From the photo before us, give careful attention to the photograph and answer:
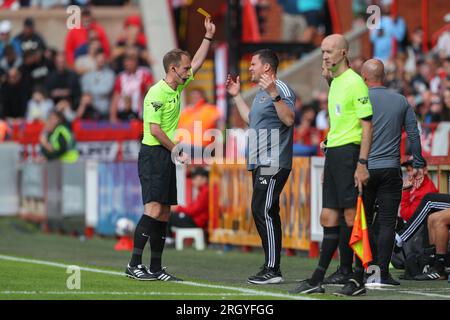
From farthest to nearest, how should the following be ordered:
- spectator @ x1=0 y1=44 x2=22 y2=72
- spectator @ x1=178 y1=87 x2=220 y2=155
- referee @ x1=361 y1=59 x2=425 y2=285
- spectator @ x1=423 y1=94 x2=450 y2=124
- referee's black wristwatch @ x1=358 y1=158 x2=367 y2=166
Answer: spectator @ x1=0 y1=44 x2=22 y2=72
spectator @ x1=178 y1=87 x2=220 y2=155
spectator @ x1=423 y1=94 x2=450 y2=124
referee @ x1=361 y1=59 x2=425 y2=285
referee's black wristwatch @ x1=358 y1=158 x2=367 y2=166

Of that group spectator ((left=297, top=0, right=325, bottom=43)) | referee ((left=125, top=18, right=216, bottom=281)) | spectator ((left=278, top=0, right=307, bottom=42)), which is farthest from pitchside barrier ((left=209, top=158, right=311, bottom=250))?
spectator ((left=278, top=0, right=307, bottom=42))

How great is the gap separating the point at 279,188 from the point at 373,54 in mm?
12707

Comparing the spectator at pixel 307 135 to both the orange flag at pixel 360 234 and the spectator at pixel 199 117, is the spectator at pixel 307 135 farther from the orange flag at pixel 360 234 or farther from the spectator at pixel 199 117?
the orange flag at pixel 360 234

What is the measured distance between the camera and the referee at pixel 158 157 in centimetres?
1269

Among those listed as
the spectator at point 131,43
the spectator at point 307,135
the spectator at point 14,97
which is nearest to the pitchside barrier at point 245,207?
the spectator at point 307,135

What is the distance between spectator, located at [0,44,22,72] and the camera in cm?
2984

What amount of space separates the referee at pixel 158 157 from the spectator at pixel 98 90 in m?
14.9

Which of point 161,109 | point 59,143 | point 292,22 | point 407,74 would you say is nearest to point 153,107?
point 161,109

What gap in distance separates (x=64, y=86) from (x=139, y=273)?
16292 millimetres

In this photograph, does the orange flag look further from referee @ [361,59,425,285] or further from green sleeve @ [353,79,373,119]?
referee @ [361,59,425,285]

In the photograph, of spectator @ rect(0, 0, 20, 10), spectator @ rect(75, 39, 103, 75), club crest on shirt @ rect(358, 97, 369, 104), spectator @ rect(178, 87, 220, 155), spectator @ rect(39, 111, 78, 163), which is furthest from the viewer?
spectator @ rect(0, 0, 20, 10)

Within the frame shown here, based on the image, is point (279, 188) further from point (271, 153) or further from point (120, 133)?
point (120, 133)

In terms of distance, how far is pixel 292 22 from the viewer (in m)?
30.0

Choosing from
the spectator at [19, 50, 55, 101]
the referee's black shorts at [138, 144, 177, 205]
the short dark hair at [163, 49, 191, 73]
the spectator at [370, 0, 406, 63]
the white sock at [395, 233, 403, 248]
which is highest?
the spectator at [370, 0, 406, 63]
